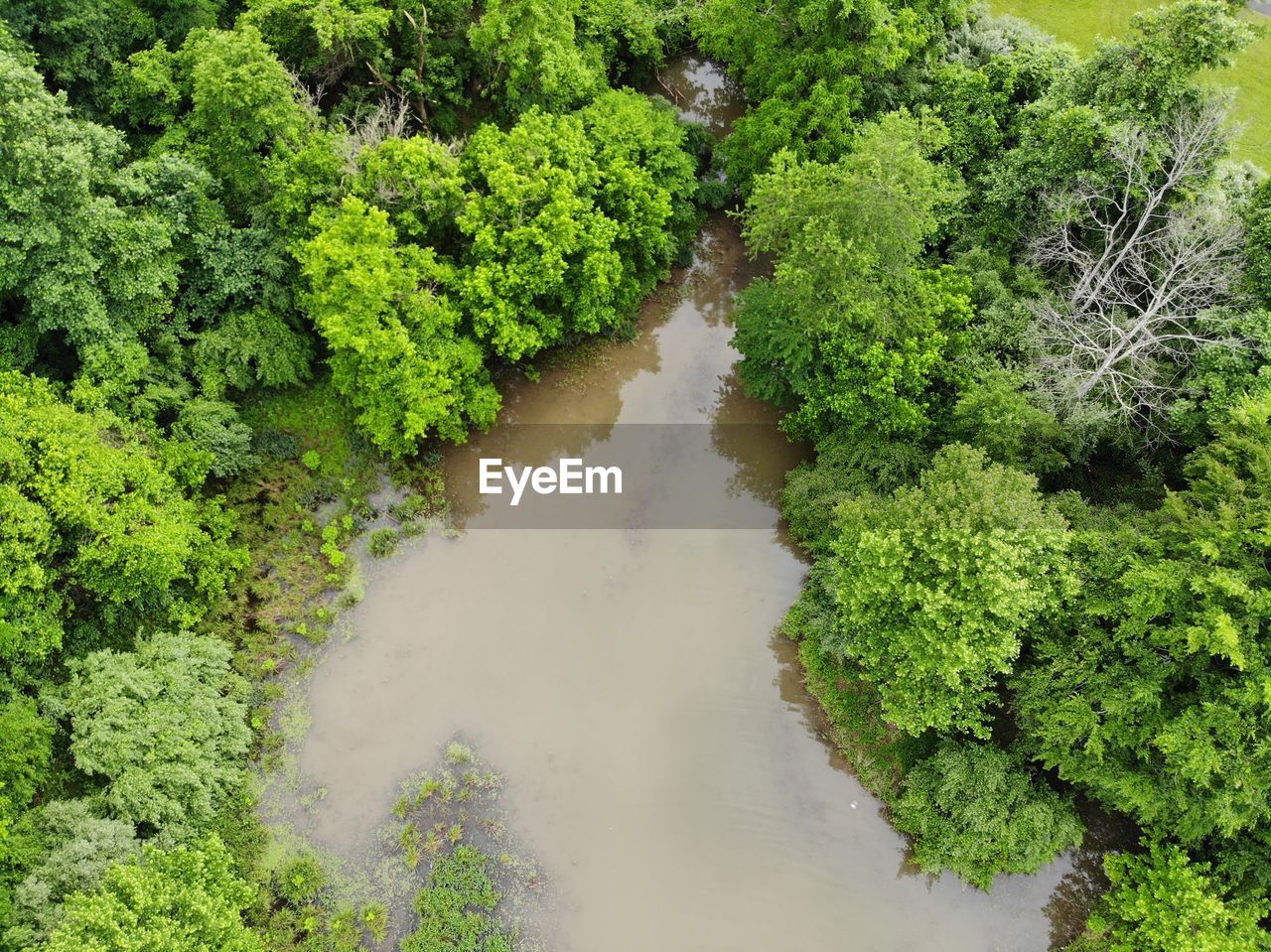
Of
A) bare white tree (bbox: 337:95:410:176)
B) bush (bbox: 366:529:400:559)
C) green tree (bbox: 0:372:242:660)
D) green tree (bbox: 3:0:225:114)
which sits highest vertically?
green tree (bbox: 3:0:225:114)

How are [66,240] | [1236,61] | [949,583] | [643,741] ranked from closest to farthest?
[949,583] < [66,240] < [643,741] < [1236,61]

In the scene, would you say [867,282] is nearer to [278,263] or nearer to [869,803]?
[869,803]

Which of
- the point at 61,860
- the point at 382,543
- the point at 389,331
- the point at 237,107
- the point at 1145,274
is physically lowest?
the point at 61,860

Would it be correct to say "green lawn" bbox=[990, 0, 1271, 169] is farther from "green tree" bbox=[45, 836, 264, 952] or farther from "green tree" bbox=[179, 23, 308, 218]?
"green tree" bbox=[45, 836, 264, 952]

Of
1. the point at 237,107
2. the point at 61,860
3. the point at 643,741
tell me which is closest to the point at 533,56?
the point at 237,107

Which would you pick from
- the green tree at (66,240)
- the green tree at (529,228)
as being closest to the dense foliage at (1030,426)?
the green tree at (529,228)

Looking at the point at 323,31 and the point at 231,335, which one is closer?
the point at 323,31

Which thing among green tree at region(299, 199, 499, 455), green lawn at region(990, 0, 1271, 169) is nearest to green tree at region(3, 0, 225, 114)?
green tree at region(299, 199, 499, 455)

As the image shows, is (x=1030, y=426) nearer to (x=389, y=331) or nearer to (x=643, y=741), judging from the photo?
(x=643, y=741)
